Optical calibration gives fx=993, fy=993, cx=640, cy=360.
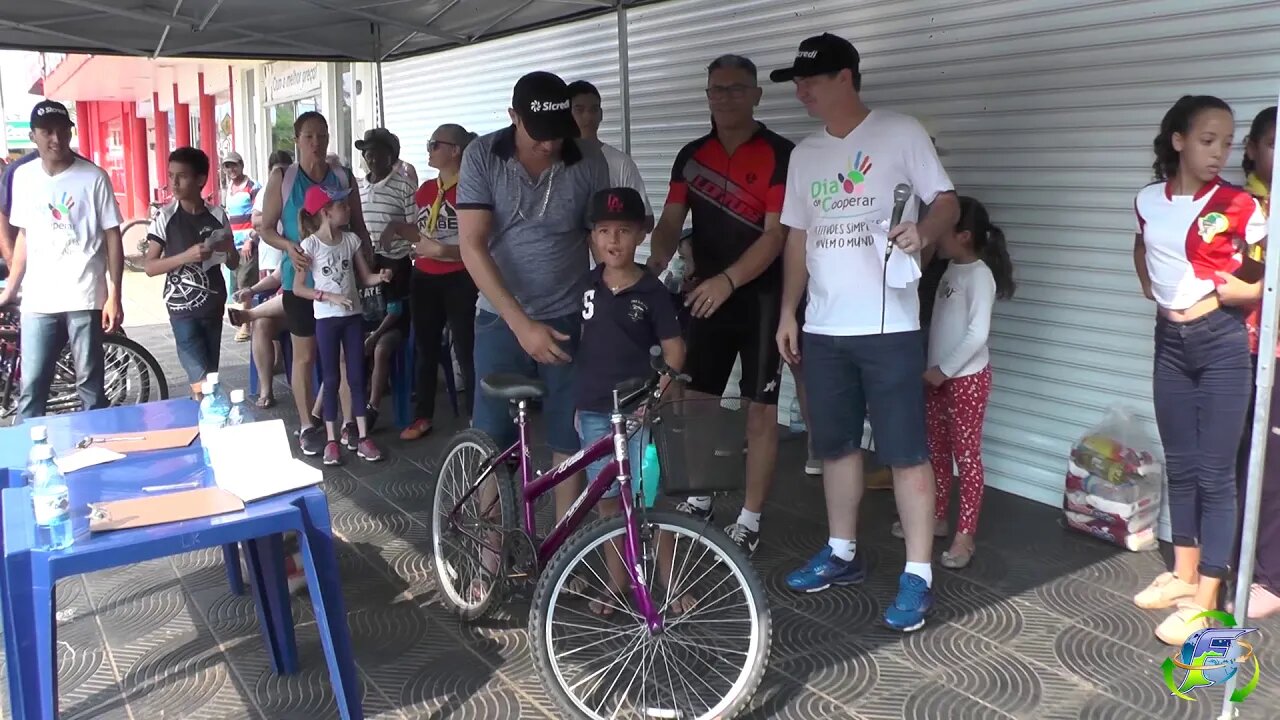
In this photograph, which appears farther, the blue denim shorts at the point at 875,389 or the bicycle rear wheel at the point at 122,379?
the bicycle rear wheel at the point at 122,379

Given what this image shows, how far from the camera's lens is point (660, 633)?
2693mm

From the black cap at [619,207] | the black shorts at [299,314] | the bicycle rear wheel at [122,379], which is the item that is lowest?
the bicycle rear wheel at [122,379]

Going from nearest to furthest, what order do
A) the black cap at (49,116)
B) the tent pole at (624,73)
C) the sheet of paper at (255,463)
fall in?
the sheet of paper at (255,463) → the black cap at (49,116) → the tent pole at (624,73)

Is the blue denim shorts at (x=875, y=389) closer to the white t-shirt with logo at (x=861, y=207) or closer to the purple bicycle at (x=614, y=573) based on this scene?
the white t-shirt with logo at (x=861, y=207)

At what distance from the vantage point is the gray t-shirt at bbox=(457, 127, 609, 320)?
3.19 metres

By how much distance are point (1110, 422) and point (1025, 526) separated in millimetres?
577

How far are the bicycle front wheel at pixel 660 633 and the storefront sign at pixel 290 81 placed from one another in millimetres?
11445

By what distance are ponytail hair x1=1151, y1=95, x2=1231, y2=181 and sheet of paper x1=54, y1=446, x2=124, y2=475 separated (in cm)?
330

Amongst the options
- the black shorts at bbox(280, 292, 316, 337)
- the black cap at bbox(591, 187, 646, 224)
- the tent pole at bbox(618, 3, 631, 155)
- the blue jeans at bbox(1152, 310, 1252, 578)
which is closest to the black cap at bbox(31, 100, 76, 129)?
the black shorts at bbox(280, 292, 316, 337)

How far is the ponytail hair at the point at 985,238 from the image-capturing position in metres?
3.79

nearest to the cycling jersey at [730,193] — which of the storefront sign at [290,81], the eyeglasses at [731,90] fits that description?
the eyeglasses at [731,90]

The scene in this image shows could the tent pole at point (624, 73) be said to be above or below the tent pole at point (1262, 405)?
above

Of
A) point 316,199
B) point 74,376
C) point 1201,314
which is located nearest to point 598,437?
point 1201,314

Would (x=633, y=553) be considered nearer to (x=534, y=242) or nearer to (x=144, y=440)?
(x=534, y=242)
